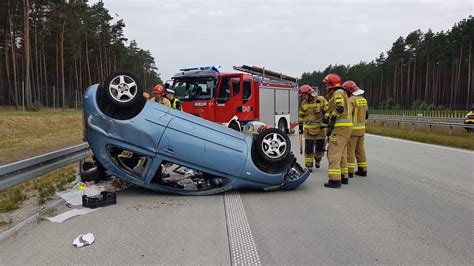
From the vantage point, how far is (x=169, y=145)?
18.2 feet

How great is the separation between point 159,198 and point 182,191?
13.9 inches

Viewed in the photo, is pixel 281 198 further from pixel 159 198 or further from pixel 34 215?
pixel 34 215

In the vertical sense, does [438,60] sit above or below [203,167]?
above

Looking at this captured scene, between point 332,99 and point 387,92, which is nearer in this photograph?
point 332,99

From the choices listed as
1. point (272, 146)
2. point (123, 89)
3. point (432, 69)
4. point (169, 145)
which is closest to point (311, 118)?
point (272, 146)

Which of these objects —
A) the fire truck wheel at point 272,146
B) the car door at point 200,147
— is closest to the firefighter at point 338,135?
the fire truck wheel at point 272,146

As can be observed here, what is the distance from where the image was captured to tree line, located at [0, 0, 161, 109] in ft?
110

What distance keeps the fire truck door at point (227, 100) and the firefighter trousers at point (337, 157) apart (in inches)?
268

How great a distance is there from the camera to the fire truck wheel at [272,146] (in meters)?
6.12

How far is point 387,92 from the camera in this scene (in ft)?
278

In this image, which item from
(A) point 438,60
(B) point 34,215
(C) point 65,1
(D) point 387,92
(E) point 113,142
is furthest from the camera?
(D) point 387,92

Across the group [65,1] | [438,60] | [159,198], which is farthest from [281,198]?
[438,60]

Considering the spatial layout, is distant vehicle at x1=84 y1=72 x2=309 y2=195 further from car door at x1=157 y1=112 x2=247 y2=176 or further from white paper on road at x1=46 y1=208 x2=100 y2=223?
white paper on road at x1=46 y1=208 x2=100 y2=223

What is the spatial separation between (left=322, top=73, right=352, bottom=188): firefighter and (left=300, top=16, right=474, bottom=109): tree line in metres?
51.7
